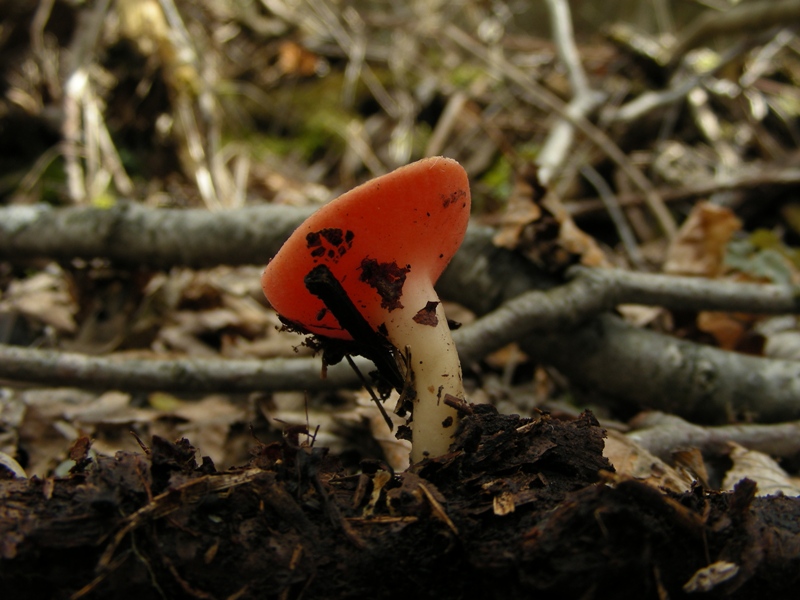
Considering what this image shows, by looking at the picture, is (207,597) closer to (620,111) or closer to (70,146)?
(70,146)

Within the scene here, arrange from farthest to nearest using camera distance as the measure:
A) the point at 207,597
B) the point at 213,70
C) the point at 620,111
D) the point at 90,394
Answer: the point at 213,70, the point at 620,111, the point at 90,394, the point at 207,597

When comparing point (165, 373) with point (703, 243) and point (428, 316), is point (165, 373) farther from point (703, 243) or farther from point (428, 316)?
point (703, 243)

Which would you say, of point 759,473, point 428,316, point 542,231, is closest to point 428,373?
point 428,316

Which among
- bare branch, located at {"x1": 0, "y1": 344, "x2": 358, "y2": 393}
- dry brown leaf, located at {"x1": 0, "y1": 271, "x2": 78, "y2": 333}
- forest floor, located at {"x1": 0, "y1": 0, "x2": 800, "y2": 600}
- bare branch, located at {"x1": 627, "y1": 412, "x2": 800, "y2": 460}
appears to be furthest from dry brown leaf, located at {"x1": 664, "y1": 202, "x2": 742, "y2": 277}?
dry brown leaf, located at {"x1": 0, "y1": 271, "x2": 78, "y2": 333}

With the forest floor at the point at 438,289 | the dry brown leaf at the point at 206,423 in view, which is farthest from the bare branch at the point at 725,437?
the dry brown leaf at the point at 206,423

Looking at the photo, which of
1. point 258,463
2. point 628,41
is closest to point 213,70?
point 628,41
